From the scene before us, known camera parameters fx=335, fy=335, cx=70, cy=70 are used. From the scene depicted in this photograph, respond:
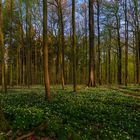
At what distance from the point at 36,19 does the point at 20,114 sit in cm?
4272

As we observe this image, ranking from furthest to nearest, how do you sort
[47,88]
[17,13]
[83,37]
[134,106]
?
[83,37]
[17,13]
[47,88]
[134,106]

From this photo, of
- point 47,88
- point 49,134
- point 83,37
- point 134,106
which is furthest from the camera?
point 83,37

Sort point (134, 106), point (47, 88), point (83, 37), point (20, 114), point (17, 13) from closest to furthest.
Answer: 1. point (20, 114)
2. point (134, 106)
3. point (47, 88)
4. point (17, 13)
5. point (83, 37)

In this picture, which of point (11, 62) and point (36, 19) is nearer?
point (36, 19)

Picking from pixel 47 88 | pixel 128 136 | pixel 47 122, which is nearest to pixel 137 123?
pixel 128 136

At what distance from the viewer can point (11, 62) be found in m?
73.6

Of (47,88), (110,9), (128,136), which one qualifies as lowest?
(128,136)

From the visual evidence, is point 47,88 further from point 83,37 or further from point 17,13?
point 83,37

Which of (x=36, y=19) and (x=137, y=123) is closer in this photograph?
(x=137, y=123)

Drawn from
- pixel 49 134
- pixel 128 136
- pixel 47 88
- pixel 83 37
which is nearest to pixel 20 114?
pixel 49 134

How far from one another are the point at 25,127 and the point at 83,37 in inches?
2307

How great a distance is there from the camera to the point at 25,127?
41.7ft

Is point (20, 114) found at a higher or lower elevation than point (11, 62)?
lower

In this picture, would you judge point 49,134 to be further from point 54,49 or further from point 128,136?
point 54,49
